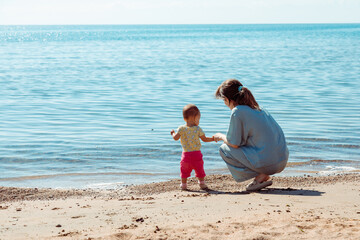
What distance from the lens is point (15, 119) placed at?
42.6ft

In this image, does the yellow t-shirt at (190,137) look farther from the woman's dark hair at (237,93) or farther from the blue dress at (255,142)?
the woman's dark hair at (237,93)

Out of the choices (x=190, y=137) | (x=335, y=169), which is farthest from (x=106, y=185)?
(x=335, y=169)

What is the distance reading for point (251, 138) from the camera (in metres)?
5.96

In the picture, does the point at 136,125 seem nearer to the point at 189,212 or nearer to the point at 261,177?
the point at 261,177

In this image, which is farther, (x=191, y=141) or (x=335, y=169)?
(x=335, y=169)

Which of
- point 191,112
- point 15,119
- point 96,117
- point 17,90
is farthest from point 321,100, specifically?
point 17,90

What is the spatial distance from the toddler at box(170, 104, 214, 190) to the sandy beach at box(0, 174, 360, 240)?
0.23 metres

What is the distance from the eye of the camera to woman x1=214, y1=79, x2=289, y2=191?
5.89m

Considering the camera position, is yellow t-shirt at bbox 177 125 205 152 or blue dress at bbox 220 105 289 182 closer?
blue dress at bbox 220 105 289 182

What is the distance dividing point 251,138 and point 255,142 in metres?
0.06

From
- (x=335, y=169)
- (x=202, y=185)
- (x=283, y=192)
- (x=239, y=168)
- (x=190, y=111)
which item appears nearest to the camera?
(x=283, y=192)

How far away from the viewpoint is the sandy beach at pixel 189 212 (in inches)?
169

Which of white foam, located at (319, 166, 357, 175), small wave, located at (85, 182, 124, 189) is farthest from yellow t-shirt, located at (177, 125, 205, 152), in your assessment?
white foam, located at (319, 166, 357, 175)

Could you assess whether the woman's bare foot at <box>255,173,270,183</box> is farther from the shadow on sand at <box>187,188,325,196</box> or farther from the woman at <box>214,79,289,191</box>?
the shadow on sand at <box>187,188,325,196</box>
